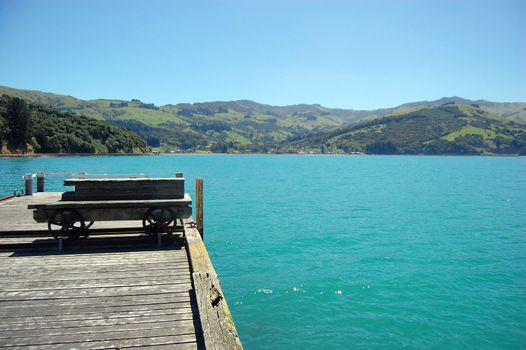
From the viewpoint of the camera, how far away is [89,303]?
784cm

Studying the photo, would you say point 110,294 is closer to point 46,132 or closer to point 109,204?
point 109,204

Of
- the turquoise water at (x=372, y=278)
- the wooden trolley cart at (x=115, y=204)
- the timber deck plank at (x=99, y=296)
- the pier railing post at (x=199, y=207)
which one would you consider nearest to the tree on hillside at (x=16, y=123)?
the turquoise water at (x=372, y=278)

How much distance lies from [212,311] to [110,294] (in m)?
3.02

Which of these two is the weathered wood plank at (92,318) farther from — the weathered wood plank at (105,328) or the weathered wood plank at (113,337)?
the weathered wood plank at (113,337)

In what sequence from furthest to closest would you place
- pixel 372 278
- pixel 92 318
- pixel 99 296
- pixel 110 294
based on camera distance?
1. pixel 372 278
2. pixel 110 294
3. pixel 99 296
4. pixel 92 318

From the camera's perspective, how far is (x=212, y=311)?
6.74 m

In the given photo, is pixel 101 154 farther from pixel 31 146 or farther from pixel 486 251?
pixel 486 251

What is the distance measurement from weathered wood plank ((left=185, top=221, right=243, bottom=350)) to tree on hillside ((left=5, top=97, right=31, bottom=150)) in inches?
6272

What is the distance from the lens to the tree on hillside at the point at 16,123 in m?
138

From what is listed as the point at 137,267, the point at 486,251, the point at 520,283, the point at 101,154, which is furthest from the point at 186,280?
the point at 101,154

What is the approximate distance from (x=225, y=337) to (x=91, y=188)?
8.13 metres

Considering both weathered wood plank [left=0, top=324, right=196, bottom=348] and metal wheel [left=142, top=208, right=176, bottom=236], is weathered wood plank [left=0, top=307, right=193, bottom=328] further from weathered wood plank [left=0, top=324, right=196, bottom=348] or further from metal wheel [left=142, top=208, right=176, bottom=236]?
metal wheel [left=142, top=208, right=176, bottom=236]

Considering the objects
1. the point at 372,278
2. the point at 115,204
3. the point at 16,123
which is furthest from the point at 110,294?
the point at 16,123

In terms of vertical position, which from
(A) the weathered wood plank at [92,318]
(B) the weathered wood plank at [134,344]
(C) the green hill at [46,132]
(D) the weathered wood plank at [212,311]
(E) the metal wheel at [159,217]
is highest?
(C) the green hill at [46,132]
